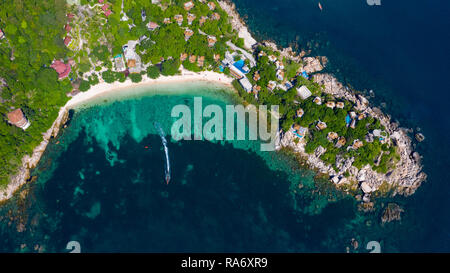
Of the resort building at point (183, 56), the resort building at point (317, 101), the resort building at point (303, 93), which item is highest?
the resort building at point (183, 56)

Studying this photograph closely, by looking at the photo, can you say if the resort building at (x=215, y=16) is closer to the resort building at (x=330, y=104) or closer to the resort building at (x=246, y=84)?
the resort building at (x=246, y=84)

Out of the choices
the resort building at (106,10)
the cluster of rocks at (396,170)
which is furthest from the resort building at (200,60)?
the cluster of rocks at (396,170)

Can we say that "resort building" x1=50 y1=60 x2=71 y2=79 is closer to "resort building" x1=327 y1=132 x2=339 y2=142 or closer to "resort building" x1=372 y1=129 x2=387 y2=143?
"resort building" x1=327 y1=132 x2=339 y2=142

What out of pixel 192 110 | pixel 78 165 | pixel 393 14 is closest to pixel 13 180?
pixel 78 165

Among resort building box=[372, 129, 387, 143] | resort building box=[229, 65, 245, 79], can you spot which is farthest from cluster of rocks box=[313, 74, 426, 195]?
resort building box=[229, 65, 245, 79]

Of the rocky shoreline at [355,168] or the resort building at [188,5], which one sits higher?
the resort building at [188,5]

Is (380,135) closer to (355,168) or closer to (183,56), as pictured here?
(355,168)

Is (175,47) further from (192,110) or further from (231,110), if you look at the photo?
(231,110)
